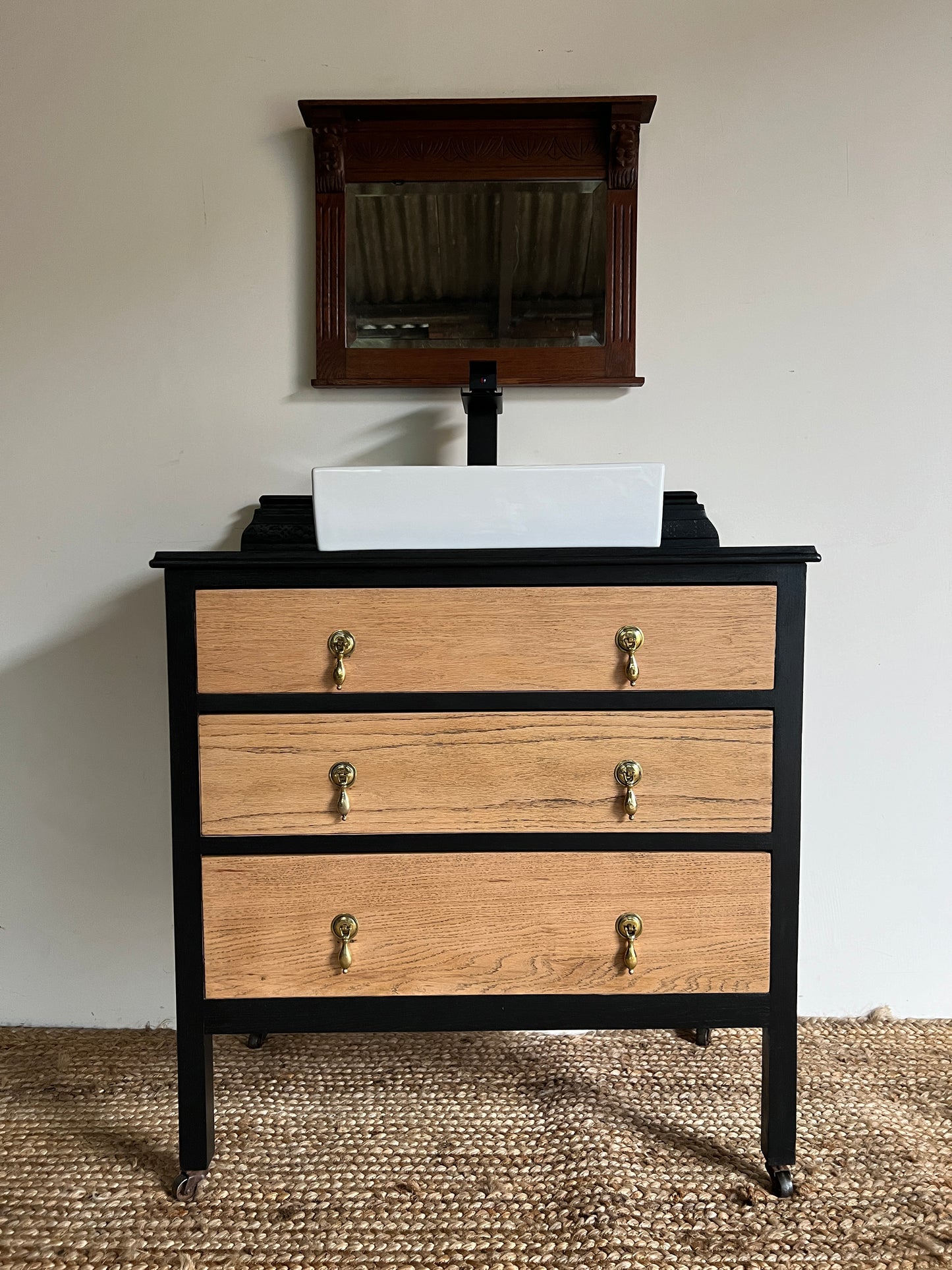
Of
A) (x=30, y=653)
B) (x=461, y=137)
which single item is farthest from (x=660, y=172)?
(x=30, y=653)

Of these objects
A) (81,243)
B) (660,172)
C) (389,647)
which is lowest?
(389,647)

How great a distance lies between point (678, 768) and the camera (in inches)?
45.2

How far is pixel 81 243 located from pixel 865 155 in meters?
1.47

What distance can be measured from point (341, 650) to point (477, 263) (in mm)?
Result: 860

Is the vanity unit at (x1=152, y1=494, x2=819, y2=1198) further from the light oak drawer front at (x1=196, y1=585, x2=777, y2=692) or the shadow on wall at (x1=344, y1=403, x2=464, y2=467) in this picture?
the shadow on wall at (x1=344, y1=403, x2=464, y2=467)

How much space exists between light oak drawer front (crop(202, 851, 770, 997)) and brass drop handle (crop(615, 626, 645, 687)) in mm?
244

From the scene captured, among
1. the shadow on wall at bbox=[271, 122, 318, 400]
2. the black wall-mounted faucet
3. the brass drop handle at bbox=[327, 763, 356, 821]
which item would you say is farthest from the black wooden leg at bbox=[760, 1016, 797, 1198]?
the shadow on wall at bbox=[271, 122, 318, 400]

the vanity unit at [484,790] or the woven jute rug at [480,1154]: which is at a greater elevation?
the vanity unit at [484,790]

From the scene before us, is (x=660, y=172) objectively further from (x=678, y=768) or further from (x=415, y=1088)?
(x=415, y=1088)

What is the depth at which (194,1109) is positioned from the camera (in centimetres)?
118

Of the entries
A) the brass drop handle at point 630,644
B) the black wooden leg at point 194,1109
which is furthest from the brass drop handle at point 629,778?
the black wooden leg at point 194,1109

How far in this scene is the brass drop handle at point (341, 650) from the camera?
1.13m

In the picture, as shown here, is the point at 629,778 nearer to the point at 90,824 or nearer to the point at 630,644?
the point at 630,644

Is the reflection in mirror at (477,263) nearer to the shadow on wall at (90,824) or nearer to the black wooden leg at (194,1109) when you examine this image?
the shadow on wall at (90,824)
